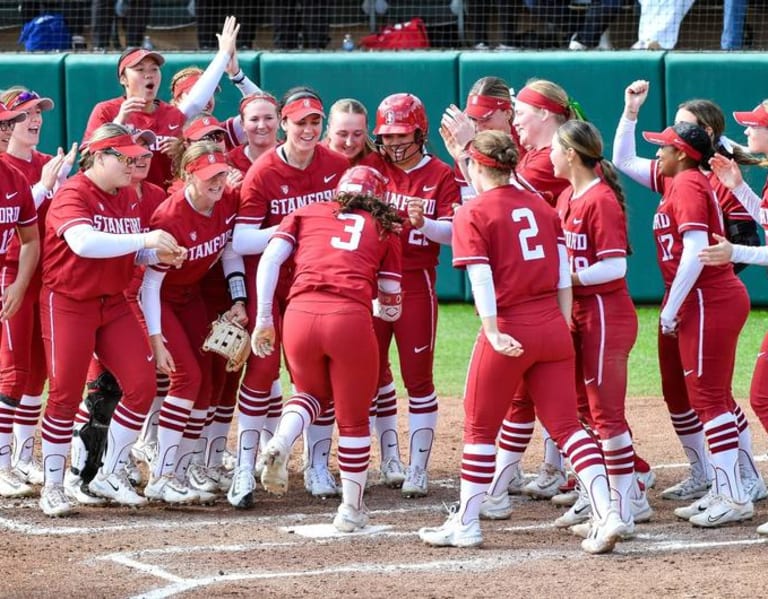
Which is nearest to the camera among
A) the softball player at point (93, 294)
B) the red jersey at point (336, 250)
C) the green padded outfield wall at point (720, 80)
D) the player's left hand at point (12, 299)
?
the red jersey at point (336, 250)

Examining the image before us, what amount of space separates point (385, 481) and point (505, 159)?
2.16m

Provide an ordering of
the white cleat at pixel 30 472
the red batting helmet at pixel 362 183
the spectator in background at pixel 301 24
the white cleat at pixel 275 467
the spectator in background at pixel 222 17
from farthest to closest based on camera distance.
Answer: the spectator in background at pixel 222 17, the spectator in background at pixel 301 24, the white cleat at pixel 30 472, the red batting helmet at pixel 362 183, the white cleat at pixel 275 467

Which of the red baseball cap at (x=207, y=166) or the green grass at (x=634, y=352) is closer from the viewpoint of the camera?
the red baseball cap at (x=207, y=166)

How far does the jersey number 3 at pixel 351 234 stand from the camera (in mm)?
6039

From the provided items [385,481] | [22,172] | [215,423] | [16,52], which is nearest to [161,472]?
[215,423]

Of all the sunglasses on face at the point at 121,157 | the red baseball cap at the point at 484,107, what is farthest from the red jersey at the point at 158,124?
the red baseball cap at the point at 484,107

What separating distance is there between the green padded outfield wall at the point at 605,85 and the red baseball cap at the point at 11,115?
5401 millimetres

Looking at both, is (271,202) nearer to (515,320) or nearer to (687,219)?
(515,320)

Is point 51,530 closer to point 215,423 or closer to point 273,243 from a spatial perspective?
point 215,423

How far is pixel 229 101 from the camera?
11945 mm

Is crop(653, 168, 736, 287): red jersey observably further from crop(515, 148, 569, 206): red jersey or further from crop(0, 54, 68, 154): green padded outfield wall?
crop(0, 54, 68, 154): green padded outfield wall

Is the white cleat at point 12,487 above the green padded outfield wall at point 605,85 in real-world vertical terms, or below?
below

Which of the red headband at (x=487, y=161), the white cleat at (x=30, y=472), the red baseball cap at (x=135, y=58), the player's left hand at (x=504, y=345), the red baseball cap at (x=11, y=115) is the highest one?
the red baseball cap at (x=135, y=58)

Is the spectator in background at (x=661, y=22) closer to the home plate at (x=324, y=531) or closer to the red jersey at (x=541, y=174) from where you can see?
the red jersey at (x=541, y=174)
